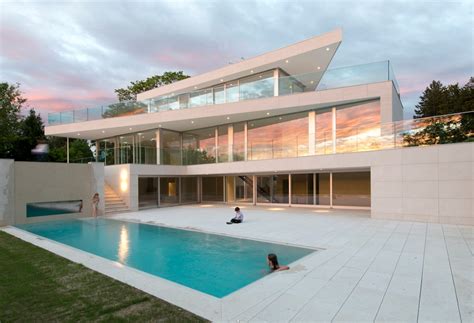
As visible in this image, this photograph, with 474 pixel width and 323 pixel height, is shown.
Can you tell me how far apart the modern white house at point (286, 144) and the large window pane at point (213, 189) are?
96mm

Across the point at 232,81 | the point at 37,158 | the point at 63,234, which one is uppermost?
the point at 232,81

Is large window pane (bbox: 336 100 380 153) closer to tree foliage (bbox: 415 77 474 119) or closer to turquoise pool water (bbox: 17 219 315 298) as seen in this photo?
turquoise pool water (bbox: 17 219 315 298)

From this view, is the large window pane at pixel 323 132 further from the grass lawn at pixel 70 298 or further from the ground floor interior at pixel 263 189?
the grass lawn at pixel 70 298

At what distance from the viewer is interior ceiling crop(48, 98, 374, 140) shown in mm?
17688

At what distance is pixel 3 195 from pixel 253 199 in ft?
51.2

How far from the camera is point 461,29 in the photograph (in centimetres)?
1961

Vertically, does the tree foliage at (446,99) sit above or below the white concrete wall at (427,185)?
above

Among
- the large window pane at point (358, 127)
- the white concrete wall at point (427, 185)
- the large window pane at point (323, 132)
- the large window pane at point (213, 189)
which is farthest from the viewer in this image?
the large window pane at point (213, 189)

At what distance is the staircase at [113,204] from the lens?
59.0ft

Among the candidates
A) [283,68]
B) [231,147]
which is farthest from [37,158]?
[283,68]

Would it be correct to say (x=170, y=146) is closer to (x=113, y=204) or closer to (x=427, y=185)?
(x=113, y=204)

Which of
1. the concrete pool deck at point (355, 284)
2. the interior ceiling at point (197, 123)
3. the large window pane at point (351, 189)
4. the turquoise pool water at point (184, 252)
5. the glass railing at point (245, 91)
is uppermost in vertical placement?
the glass railing at point (245, 91)

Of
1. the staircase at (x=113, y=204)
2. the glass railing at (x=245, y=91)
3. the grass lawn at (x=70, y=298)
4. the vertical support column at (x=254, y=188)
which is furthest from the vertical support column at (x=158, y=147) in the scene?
the grass lawn at (x=70, y=298)

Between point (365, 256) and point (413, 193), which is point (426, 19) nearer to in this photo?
point (413, 193)
